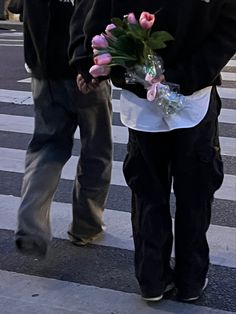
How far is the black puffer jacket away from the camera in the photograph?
388cm

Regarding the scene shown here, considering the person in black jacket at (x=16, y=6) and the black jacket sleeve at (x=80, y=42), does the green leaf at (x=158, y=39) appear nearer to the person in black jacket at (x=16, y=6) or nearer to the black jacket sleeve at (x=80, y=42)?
the black jacket sleeve at (x=80, y=42)

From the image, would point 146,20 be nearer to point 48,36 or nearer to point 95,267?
point 48,36

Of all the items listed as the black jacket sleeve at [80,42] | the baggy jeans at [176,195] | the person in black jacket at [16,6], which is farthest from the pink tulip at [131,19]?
the person in black jacket at [16,6]

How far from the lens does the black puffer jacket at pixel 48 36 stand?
388 centimetres

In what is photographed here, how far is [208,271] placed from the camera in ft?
13.3

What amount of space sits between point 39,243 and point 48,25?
3.62ft

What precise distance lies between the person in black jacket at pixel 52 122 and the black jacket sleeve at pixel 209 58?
0.83 metres

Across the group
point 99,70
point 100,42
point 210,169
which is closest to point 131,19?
point 100,42

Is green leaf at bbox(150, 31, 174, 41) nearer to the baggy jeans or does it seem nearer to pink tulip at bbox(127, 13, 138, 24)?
pink tulip at bbox(127, 13, 138, 24)

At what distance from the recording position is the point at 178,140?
11.3ft

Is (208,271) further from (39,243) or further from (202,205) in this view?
(39,243)

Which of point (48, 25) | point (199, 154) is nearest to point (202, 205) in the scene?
point (199, 154)

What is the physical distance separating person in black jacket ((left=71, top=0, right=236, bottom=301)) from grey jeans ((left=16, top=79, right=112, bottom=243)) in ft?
1.49

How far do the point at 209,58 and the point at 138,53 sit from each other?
1.03 feet
